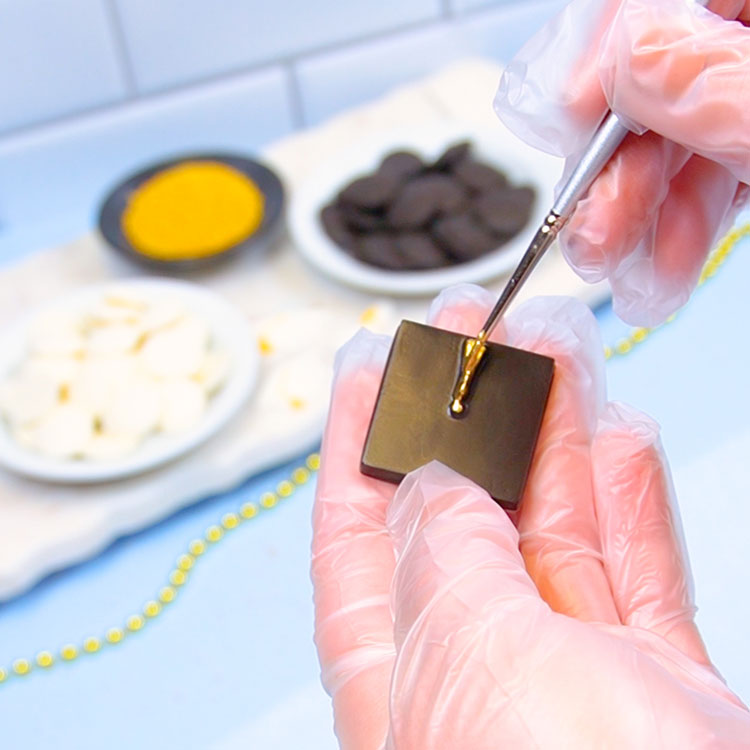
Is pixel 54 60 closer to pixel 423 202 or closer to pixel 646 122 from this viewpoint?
pixel 423 202

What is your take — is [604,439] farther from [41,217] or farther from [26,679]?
[41,217]

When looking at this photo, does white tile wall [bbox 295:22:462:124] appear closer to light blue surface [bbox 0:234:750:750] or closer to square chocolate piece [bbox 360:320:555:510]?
light blue surface [bbox 0:234:750:750]

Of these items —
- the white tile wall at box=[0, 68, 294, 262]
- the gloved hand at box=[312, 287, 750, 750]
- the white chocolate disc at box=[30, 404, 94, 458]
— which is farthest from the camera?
the white tile wall at box=[0, 68, 294, 262]

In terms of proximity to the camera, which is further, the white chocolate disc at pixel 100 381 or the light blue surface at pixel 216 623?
the white chocolate disc at pixel 100 381

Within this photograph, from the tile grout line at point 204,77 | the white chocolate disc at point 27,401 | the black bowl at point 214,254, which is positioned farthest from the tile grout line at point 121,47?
the white chocolate disc at point 27,401

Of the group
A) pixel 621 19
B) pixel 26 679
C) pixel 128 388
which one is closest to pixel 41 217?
pixel 128 388

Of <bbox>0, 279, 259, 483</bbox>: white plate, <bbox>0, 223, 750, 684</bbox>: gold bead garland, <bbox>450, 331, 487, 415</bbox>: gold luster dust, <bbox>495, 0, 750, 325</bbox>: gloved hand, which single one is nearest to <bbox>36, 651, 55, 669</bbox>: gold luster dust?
<bbox>0, 223, 750, 684</bbox>: gold bead garland

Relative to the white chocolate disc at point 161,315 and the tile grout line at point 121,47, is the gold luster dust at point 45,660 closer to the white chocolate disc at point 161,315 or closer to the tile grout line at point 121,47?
the white chocolate disc at point 161,315
